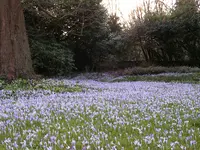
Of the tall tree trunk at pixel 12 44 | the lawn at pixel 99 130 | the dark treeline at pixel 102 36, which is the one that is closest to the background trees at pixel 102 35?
the dark treeline at pixel 102 36

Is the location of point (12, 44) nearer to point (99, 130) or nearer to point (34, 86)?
point (34, 86)

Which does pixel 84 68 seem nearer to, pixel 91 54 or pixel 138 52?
pixel 91 54

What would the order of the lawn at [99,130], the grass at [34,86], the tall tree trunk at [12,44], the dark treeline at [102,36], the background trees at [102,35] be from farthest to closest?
the dark treeline at [102,36] < the background trees at [102,35] < the tall tree trunk at [12,44] < the grass at [34,86] < the lawn at [99,130]

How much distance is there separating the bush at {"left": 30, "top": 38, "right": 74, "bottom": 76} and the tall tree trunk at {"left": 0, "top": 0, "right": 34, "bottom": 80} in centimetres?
657

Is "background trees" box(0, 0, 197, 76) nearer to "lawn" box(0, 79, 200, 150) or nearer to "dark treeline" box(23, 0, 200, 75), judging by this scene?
"dark treeline" box(23, 0, 200, 75)

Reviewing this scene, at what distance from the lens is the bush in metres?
20.2

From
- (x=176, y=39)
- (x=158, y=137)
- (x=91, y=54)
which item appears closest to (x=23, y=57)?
(x=158, y=137)

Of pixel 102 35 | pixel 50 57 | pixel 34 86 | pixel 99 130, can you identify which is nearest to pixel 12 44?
pixel 34 86

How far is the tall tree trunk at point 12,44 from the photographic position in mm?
12930

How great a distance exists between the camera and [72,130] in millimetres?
4203

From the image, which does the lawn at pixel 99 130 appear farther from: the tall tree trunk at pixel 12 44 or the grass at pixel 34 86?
the tall tree trunk at pixel 12 44

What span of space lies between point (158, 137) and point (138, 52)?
82.9 ft

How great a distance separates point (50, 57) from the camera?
2039 centimetres

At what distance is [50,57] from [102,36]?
7.54 meters
